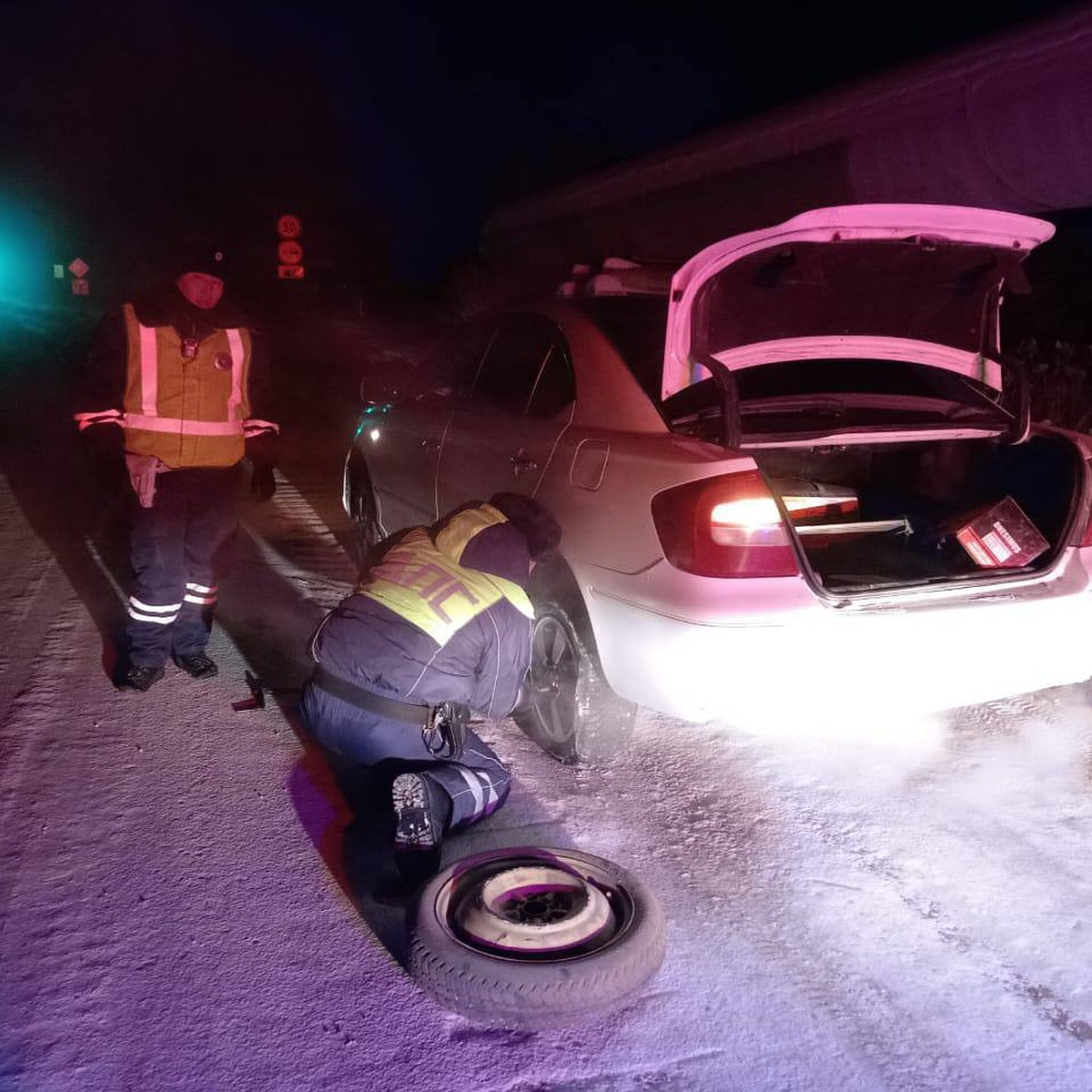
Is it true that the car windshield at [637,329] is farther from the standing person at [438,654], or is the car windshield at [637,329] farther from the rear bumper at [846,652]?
the rear bumper at [846,652]

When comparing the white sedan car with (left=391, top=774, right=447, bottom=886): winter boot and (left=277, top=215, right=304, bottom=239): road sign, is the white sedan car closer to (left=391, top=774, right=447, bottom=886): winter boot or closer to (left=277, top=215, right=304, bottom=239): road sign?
(left=391, top=774, right=447, bottom=886): winter boot

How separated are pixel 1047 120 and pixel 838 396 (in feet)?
21.6

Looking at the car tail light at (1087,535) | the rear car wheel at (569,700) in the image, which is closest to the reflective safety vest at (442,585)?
the rear car wheel at (569,700)

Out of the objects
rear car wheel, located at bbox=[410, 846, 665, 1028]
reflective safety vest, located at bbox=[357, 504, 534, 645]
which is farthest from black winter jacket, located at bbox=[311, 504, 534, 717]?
rear car wheel, located at bbox=[410, 846, 665, 1028]

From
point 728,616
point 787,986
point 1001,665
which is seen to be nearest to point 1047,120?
point 1001,665

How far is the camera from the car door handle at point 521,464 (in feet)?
12.7

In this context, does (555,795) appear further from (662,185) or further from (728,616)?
(662,185)

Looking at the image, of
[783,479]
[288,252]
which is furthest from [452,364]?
[288,252]

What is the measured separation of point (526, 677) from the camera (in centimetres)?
407

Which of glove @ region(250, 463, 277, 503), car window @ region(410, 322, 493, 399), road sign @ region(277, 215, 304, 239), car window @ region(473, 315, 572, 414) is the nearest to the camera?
car window @ region(473, 315, 572, 414)

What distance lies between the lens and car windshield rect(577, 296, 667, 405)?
3.54 metres

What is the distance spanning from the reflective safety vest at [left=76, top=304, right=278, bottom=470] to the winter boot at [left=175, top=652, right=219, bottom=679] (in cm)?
88

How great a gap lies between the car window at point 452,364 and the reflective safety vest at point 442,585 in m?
1.51

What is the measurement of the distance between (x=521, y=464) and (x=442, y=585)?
0.86 m
